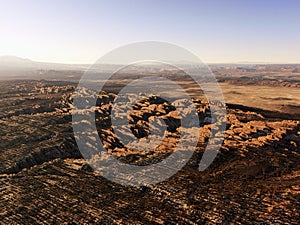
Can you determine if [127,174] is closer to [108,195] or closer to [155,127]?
[108,195]

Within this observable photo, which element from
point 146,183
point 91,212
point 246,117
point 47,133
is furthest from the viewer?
point 246,117

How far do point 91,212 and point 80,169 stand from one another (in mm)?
5076

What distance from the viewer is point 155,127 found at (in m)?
24.5

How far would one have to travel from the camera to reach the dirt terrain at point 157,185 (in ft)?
38.7

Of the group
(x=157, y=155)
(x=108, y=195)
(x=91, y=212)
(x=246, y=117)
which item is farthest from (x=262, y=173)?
(x=246, y=117)

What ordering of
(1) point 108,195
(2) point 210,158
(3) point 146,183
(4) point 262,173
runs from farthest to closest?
(2) point 210,158, (4) point 262,173, (3) point 146,183, (1) point 108,195

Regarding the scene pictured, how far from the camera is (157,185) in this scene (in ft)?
47.5

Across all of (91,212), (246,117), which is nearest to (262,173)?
(91,212)

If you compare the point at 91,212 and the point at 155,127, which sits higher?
the point at 155,127

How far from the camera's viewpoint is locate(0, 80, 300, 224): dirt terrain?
38.7ft

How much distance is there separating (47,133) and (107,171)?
937cm

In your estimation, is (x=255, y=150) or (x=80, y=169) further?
(x=255, y=150)

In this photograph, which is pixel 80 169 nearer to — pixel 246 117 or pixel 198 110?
pixel 198 110

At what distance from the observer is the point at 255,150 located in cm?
1908
